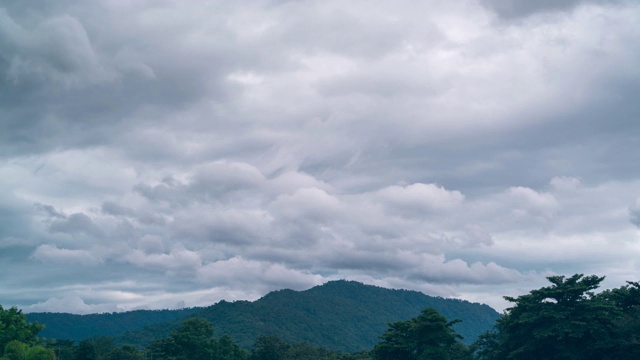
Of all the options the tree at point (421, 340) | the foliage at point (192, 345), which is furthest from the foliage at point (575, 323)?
the foliage at point (192, 345)

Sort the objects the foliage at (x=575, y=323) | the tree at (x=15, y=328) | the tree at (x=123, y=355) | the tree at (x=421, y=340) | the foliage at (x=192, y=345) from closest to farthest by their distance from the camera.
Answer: the foliage at (x=575, y=323), the tree at (x=421, y=340), the tree at (x=15, y=328), the foliage at (x=192, y=345), the tree at (x=123, y=355)

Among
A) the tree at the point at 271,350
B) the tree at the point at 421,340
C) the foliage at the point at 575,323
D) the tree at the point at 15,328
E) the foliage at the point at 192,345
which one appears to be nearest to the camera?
the foliage at the point at 575,323

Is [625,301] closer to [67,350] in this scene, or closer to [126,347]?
[126,347]

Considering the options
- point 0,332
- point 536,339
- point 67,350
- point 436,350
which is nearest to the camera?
point 536,339

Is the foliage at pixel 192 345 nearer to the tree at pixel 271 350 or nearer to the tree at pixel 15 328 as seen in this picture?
the tree at pixel 271 350

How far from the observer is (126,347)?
373ft

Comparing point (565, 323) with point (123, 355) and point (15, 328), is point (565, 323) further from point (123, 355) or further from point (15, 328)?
point (123, 355)

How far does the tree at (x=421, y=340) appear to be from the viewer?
240ft

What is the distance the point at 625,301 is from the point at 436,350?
20.9 meters

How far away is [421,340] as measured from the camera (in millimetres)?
74375

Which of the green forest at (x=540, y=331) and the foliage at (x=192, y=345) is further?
the foliage at (x=192, y=345)

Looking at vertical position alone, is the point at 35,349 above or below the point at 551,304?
below

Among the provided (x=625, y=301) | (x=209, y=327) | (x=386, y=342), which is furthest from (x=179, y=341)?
(x=625, y=301)

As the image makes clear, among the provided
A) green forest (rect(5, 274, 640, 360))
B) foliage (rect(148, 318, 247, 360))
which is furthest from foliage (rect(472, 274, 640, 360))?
foliage (rect(148, 318, 247, 360))
